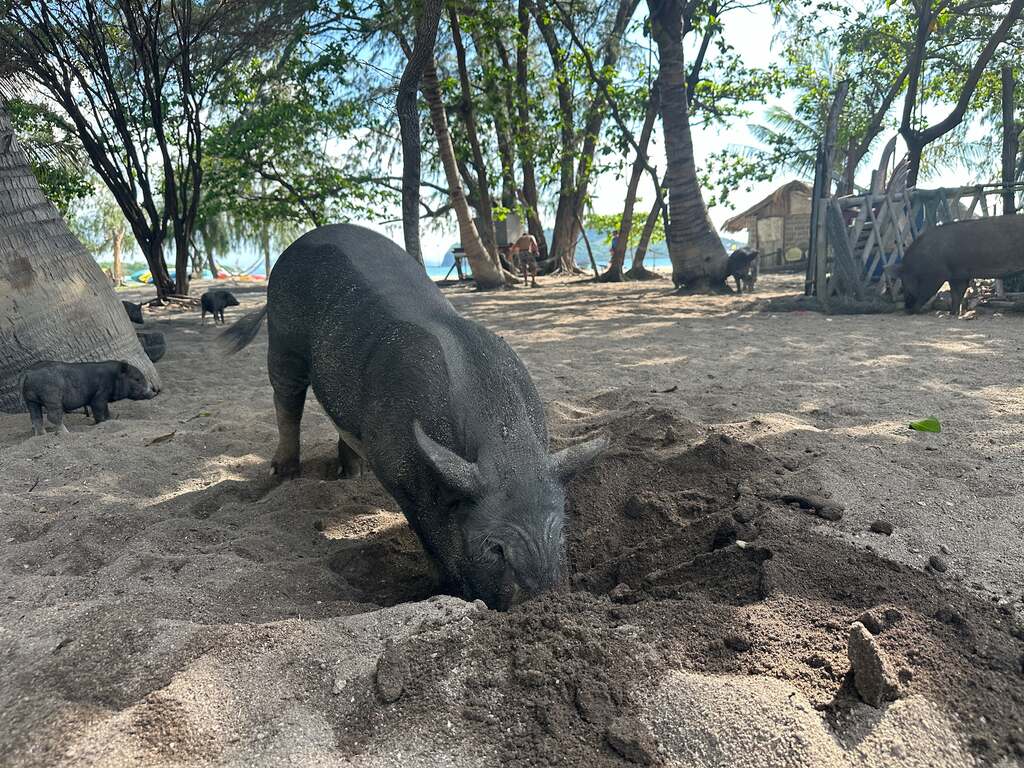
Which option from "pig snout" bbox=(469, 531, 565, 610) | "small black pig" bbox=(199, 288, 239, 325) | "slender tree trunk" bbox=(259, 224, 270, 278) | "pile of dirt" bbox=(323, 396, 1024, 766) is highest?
"slender tree trunk" bbox=(259, 224, 270, 278)

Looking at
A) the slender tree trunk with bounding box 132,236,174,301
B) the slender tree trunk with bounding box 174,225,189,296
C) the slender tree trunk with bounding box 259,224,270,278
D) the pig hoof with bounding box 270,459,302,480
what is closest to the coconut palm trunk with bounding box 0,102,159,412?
the pig hoof with bounding box 270,459,302,480

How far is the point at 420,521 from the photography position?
2.80 metres

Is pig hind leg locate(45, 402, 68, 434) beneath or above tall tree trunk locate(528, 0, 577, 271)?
beneath

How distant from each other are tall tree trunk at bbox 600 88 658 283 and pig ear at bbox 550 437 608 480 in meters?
15.0

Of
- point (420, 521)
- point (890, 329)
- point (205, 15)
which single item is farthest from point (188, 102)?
point (420, 521)

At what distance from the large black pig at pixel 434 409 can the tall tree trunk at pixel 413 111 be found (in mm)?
4103

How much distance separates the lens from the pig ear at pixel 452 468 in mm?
2447

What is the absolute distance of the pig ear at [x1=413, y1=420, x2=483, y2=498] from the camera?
2447 mm

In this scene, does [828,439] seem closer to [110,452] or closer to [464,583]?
[464,583]

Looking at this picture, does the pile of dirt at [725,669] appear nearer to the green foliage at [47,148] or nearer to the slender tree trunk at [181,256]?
the green foliage at [47,148]

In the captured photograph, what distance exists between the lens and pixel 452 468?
246 centimetres

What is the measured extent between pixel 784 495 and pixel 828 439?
0.94 m

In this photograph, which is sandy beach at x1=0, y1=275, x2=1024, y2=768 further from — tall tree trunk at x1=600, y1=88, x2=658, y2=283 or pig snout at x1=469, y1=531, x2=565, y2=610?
tall tree trunk at x1=600, y1=88, x2=658, y2=283

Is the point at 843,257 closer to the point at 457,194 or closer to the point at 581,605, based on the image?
the point at 457,194
